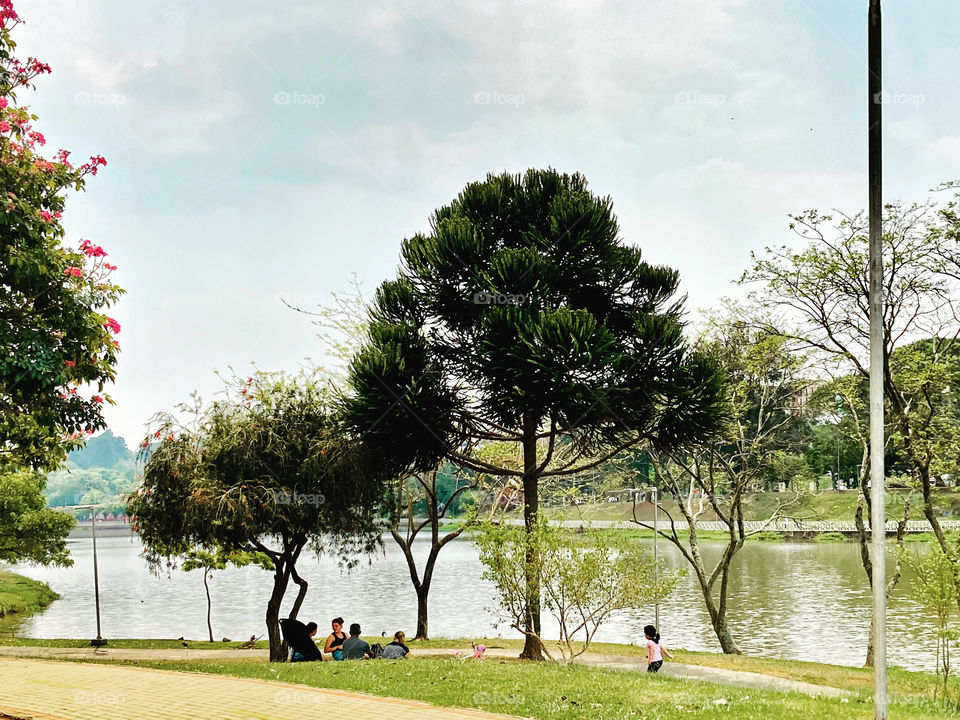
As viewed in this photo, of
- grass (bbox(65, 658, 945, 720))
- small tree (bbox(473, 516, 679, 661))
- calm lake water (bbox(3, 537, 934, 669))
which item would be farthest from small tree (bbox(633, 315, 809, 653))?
grass (bbox(65, 658, 945, 720))

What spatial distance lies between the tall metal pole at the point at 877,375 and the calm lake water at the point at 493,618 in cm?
1334

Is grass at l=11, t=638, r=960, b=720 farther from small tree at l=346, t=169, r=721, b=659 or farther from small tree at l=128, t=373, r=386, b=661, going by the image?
small tree at l=346, t=169, r=721, b=659

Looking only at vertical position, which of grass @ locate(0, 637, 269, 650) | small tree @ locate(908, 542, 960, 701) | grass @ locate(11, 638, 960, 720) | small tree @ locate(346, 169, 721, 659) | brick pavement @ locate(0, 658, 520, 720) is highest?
small tree @ locate(346, 169, 721, 659)

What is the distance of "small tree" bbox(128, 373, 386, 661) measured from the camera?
18.2 meters

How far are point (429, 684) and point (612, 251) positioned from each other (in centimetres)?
1040

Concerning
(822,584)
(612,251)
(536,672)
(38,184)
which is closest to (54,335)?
(38,184)

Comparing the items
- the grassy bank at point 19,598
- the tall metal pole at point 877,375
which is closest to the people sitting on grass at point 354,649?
the tall metal pole at point 877,375

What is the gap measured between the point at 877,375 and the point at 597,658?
41.8 ft

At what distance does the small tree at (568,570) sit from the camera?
14172 millimetres

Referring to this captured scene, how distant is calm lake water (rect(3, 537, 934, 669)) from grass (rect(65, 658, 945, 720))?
8.44 metres

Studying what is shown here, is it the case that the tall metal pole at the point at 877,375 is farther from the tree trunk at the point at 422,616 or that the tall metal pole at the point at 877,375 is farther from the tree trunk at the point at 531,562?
the tree trunk at the point at 422,616

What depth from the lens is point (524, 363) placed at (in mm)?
17438

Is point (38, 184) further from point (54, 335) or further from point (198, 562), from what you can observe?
point (198, 562)

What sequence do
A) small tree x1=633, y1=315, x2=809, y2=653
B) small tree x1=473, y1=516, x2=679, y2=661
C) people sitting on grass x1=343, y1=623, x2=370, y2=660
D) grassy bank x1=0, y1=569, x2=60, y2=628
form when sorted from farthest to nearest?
1. grassy bank x1=0, y1=569, x2=60, y2=628
2. small tree x1=633, y1=315, x2=809, y2=653
3. people sitting on grass x1=343, y1=623, x2=370, y2=660
4. small tree x1=473, y1=516, x2=679, y2=661
